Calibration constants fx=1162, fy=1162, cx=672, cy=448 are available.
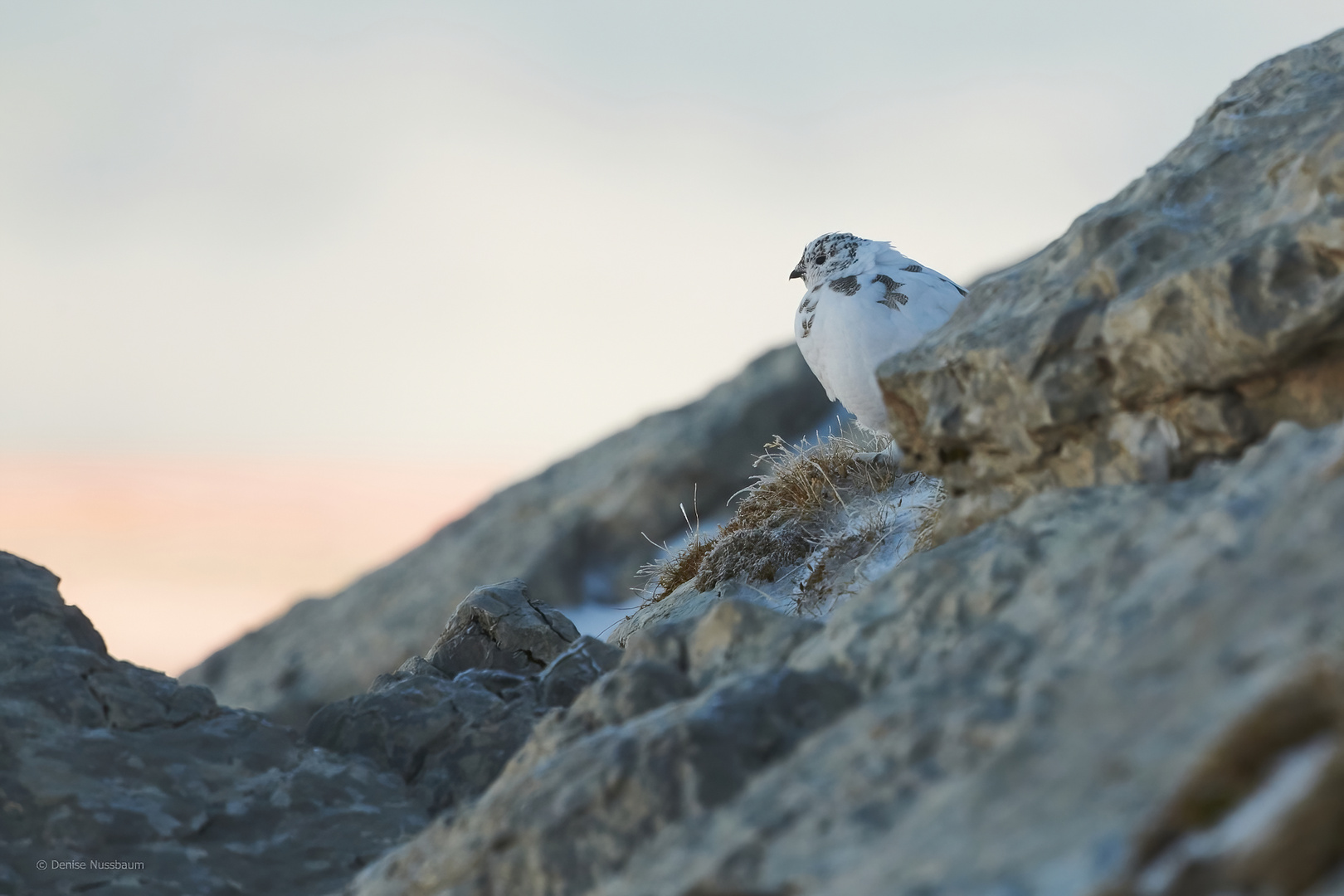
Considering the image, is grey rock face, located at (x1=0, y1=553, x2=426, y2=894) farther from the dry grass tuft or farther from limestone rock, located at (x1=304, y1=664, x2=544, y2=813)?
the dry grass tuft

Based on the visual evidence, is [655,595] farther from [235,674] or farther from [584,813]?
[235,674]

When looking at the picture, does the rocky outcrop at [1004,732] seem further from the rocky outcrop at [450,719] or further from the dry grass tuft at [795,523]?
the dry grass tuft at [795,523]

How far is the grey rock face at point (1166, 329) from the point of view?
402cm

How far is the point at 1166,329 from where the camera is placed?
4.18 metres

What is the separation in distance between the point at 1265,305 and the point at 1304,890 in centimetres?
254

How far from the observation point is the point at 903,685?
10.8 feet

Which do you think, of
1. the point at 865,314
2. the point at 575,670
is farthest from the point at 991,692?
the point at 865,314

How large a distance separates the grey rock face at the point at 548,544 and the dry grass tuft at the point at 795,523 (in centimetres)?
1786

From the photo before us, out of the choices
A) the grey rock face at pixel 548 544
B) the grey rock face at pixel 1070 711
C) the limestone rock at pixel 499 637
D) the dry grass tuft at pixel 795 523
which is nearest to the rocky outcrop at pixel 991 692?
the grey rock face at pixel 1070 711

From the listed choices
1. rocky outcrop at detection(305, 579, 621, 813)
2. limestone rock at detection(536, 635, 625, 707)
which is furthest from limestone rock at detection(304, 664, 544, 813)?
limestone rock at detection(536, 635, 625, 707)

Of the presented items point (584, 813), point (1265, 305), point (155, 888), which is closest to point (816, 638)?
point (584, 813)

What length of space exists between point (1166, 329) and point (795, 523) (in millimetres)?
4815

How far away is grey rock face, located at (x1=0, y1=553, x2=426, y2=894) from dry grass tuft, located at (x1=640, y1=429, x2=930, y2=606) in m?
3.71

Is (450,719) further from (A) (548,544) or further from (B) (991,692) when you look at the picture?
(A) (548,544)
